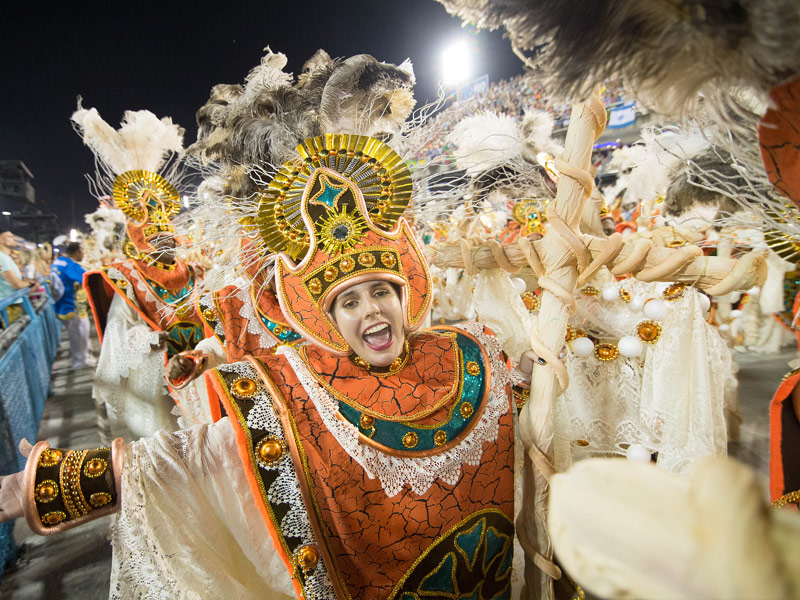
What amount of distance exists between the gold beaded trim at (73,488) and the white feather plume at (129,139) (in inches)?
130

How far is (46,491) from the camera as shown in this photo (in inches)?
37.5

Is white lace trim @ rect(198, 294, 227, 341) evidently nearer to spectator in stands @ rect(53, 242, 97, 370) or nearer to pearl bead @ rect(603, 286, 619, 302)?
pearl bead @ rect(603, 286, 619, 302)

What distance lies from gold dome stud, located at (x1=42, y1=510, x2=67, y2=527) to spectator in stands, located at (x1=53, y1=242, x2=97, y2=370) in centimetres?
653

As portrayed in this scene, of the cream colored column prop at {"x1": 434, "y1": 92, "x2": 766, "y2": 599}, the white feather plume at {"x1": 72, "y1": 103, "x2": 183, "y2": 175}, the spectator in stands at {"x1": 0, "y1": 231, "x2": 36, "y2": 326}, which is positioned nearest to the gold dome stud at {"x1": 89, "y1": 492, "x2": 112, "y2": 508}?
the cream colored column prop at {"x1": 434, "y1": 92, "x2": 766, "y2": 599}

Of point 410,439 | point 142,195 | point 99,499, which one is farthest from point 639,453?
point 142,195

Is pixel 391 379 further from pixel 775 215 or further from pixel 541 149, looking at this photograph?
pixel 541 149

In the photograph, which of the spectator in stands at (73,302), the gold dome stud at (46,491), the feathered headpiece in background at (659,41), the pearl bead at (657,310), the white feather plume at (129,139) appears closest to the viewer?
the feathered headpiece in background at (659,41)

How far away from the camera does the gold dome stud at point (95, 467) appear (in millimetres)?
998

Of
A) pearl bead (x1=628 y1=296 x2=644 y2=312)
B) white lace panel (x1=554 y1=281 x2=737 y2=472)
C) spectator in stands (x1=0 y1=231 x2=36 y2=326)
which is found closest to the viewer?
white lace panel (x1=554 y1=281 x2=737 y2=472)

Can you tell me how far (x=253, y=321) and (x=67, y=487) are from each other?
4.94 feet

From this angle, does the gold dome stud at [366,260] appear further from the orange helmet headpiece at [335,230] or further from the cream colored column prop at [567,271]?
the cream colored column prop at [567,271]

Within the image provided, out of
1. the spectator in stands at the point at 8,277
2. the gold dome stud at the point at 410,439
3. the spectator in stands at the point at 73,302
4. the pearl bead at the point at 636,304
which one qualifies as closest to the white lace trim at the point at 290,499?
the gold dome stud at the point at 410,439

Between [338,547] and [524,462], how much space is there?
74 cm

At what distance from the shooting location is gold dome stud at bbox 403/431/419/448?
1265mm
